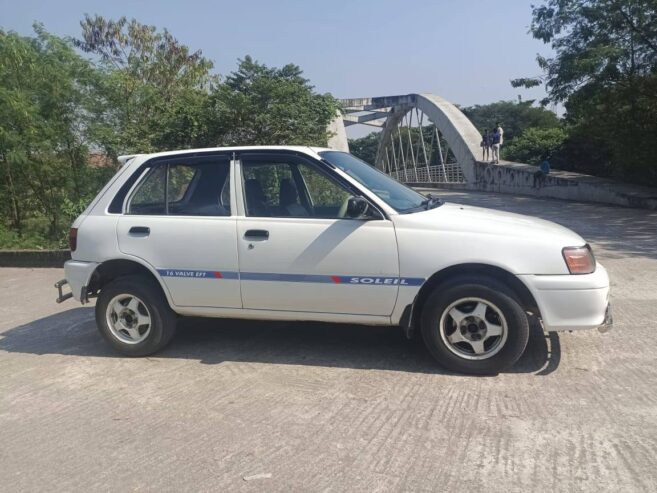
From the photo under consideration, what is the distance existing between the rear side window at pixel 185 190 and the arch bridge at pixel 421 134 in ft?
30.6

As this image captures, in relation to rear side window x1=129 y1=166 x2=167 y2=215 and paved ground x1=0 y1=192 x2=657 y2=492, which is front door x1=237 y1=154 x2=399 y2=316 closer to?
paved ground x1=0 y1=192 x2=657 y2=492

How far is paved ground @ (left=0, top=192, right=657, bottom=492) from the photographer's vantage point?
3.20 metres

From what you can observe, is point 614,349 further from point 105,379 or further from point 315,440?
point 105,379

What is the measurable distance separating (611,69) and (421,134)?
2875 centimetres

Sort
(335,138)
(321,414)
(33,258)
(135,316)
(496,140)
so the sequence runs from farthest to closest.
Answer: (496,140), (335,138), (33,258), (135,316), (321,414)

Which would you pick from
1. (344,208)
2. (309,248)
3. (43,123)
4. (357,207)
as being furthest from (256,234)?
(43,123)

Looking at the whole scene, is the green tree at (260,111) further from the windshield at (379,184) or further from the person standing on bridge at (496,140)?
the person standing on bridge at (496,140)

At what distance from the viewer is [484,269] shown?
4.47 meters

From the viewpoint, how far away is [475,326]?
14.6ft

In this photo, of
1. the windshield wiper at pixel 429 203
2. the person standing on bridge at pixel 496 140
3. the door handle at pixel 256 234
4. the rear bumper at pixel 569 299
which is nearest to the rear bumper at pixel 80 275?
the door handle at pixel 256 234

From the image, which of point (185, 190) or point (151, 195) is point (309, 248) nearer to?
point (185, 190)

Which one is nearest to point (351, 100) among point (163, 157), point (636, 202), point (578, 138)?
point (578, 138)

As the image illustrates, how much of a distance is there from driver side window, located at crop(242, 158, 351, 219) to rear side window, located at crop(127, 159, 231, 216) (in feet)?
0.72

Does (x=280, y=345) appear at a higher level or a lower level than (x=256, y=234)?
lower
